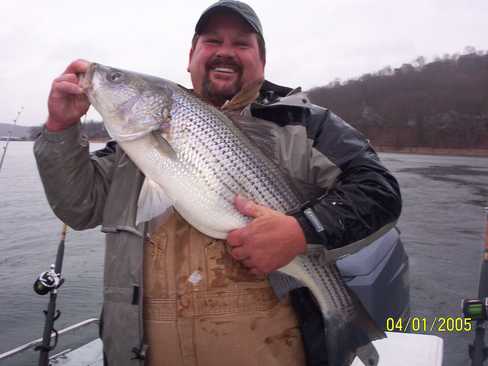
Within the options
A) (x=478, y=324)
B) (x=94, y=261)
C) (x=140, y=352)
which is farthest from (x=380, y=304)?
(x=94, y=261)

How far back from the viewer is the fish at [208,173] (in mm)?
2354

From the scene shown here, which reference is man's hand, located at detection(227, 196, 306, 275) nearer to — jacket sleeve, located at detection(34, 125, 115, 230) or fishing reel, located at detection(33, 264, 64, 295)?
jacket sleeve, located at detection(34, 125, 115, 230)

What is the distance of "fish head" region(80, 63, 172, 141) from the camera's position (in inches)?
97.1

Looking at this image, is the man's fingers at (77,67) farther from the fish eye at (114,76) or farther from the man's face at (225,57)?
the man's face at (225,57)

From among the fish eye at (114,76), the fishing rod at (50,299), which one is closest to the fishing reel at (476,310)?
the fish eye at (114,76)

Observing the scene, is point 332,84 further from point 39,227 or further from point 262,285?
point 262,285

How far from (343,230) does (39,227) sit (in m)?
12.9

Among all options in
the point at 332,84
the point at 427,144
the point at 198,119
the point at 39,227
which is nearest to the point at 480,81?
the point at 427,144

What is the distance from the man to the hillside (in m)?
47.8

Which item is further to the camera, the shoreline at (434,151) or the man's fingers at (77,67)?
the shoreline at (434,151)

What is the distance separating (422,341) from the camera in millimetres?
3754

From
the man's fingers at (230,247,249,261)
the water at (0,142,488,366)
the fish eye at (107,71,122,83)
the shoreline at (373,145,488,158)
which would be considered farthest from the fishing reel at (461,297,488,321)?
the shoreline at (373,145,488,158)

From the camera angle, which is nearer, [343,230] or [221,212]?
[343,230]

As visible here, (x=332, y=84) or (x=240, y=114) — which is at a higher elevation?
(x=240, y=114)
